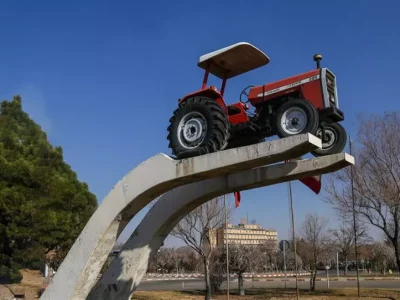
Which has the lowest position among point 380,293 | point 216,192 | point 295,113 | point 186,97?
point 380,293

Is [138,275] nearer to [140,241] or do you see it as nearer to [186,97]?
[140,241]

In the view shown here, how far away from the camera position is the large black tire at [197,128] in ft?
29.8

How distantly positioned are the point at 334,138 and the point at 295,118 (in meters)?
1.99

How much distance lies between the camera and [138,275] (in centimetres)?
1130

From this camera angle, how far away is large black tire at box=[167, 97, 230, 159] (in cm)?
908

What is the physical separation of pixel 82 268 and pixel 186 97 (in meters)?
3.97

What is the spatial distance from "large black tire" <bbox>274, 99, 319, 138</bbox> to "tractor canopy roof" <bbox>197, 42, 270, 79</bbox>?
1.48 m

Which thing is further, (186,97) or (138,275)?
(138,275)

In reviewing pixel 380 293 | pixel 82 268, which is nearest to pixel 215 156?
pixel 82 268

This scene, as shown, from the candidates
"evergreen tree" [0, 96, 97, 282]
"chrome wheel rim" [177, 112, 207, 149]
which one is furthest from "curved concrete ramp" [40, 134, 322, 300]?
"evergreen tree" [0, 96, 97, 282]

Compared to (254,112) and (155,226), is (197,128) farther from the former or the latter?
(155,226)

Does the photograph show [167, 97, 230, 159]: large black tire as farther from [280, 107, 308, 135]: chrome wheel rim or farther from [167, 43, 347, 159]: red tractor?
[280, 107, 308, 135]: chrome wheel rim

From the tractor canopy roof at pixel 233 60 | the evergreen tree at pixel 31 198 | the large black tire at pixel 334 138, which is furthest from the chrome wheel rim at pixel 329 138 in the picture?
the evergreen tree at pixel 31 198

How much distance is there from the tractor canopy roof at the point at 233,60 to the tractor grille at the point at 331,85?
1.46 meters
